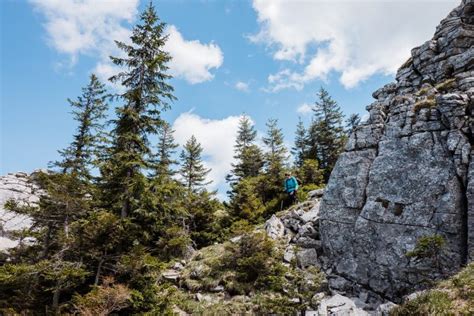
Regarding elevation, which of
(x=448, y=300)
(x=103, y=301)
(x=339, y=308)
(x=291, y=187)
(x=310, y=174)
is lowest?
(x=339, y=308)

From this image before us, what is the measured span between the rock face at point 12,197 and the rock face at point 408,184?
23765 mm

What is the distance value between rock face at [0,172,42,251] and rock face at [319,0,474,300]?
78.0ft

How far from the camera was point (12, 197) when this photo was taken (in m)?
26.5

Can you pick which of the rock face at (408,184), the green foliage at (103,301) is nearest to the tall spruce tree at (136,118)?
the green foliage at (103,301)

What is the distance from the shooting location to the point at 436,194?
12.8 m

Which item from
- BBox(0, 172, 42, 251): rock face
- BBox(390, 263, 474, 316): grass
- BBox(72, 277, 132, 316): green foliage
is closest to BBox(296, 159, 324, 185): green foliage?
BBox(390, 263, 474, 316): grass

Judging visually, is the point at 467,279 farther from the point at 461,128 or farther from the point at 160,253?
the point at 160,253

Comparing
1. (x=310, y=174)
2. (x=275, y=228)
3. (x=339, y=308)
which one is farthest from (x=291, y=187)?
(x=339, y=308)

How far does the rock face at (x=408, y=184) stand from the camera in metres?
12.3

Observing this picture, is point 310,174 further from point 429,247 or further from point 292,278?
point 429,247

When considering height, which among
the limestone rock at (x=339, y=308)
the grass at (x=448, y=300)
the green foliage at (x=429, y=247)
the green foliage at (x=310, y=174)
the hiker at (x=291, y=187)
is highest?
the green foliage at (x=310, y=174)

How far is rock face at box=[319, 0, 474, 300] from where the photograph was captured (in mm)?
12258

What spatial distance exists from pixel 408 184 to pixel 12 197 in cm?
3171

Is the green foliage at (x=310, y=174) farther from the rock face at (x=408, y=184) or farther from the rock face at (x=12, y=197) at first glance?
the rock face at (x=12, y=197)
